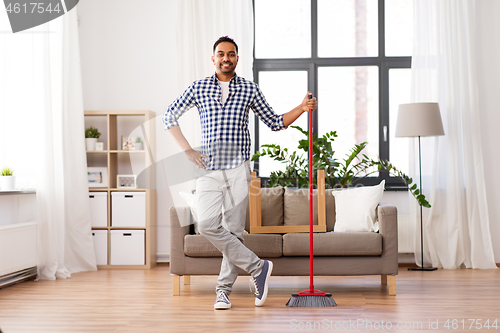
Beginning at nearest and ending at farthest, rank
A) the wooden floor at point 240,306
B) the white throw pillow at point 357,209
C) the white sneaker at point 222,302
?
the wooden floor at point 240,306
the white sneaker at point 222,302
the white throw pillow at point 357,209

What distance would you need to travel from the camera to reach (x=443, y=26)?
426cm

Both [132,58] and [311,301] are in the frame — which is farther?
[132,58]

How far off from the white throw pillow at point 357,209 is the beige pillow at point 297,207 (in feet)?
0.71

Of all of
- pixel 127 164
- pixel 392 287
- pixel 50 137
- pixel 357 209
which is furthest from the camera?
pixel 127 164

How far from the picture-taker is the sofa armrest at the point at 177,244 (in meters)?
3.10

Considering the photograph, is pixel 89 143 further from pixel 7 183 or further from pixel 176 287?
pixel 176 287

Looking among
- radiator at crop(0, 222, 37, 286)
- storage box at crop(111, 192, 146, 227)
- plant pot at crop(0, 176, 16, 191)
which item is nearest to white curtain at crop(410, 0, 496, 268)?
storage box at crop(111, 192, 146, 227)

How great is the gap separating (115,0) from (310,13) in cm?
194

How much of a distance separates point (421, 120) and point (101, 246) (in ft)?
9.97

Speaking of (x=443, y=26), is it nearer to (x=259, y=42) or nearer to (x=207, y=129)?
(x=259, y=42)

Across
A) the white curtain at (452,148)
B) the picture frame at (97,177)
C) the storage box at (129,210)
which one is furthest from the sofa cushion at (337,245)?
the picture frame at (97,177)

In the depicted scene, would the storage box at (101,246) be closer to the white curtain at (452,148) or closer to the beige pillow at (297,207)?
the beige pillow at (297,207)

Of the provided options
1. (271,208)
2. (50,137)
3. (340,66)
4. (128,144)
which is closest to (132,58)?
(128,144)

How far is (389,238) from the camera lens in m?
3.09
